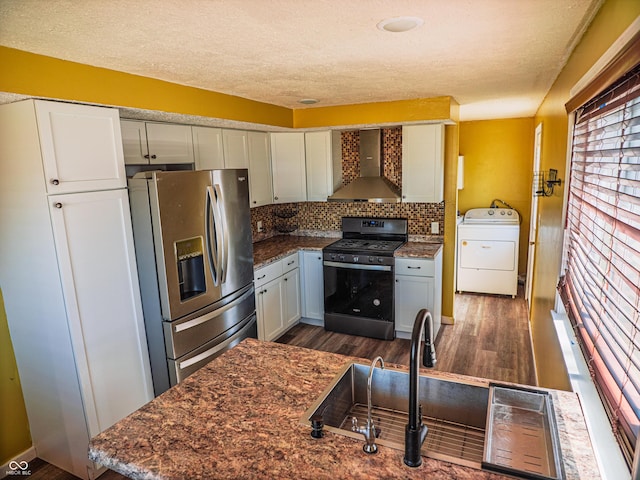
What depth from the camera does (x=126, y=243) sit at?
2.43 metres

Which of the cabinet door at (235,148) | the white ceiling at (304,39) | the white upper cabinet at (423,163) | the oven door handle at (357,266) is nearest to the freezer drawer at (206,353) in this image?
the oven door handle at (357,266)

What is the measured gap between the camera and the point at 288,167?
439cm

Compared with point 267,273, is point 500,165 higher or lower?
higher

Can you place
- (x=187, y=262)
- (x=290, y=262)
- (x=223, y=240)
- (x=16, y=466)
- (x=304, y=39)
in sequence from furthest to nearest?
1. (x=290, y=262)
2. (x=223, y=240)
3. (x=187, y=262)
4. (x=16, y=466)
5. (x=304, y=39)

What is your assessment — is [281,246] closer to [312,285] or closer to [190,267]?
[312,285]

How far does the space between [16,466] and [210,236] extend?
1.76 m

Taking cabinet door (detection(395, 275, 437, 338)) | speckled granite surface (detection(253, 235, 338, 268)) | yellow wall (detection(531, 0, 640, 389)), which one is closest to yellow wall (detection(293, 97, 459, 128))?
yellow wall (detection(531, 0, 640, 389))

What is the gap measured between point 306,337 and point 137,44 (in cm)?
304

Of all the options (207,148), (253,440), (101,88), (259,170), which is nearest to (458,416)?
(253,440)

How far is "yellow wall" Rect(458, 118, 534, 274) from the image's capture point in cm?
542

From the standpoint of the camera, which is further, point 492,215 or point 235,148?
point 492,215

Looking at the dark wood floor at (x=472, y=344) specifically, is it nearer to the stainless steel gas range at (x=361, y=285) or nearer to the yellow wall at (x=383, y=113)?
the stainless steel gas range at (x=361, y=285)

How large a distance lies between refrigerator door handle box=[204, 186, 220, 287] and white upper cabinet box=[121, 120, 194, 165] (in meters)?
0.53

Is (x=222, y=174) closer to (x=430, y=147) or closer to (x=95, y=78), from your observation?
(x=95, y=78)
